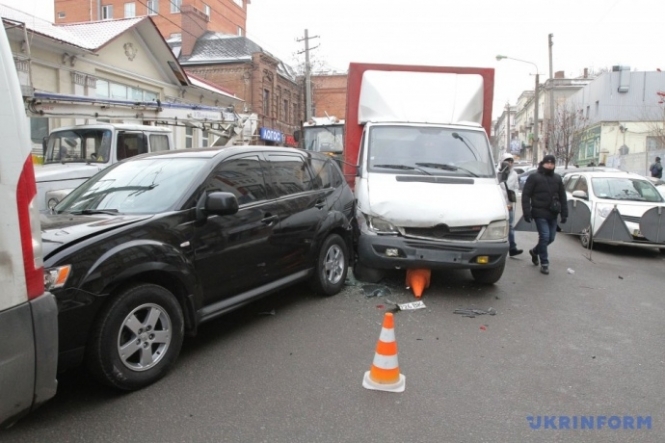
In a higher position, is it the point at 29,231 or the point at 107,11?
the point at 107,11

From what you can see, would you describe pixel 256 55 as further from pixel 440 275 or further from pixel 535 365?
pixel 535 365

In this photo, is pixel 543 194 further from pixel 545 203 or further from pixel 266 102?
pixel 266 102

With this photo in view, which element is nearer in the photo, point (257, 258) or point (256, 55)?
point (257, 258)

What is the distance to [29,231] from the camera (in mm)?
2420

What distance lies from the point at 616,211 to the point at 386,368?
24.3 feet

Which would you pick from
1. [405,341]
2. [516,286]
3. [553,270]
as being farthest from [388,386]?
[553,270]

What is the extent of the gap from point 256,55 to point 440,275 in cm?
2700

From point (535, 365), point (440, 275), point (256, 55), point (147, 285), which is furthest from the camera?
point (256, 55)

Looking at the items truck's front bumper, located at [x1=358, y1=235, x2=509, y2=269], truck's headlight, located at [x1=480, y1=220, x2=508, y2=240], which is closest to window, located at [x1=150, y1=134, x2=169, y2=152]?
truck's front bumper, located at [x1=358, y1=235, x2=509, y2=269]

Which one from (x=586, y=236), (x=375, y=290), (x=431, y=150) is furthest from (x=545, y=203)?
(x=375, y=290)

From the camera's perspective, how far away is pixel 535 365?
421 centimetres

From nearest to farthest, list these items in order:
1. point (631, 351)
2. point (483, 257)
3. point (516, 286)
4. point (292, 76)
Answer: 1. point (631, 351)
2. point (483, 257)
3. point (516, 286)
4. point (292, 76)

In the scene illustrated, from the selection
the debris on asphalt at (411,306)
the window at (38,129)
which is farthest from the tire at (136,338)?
the window at (38,129)

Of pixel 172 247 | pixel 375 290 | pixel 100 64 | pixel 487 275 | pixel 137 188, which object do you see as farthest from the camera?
pixel 100 64
